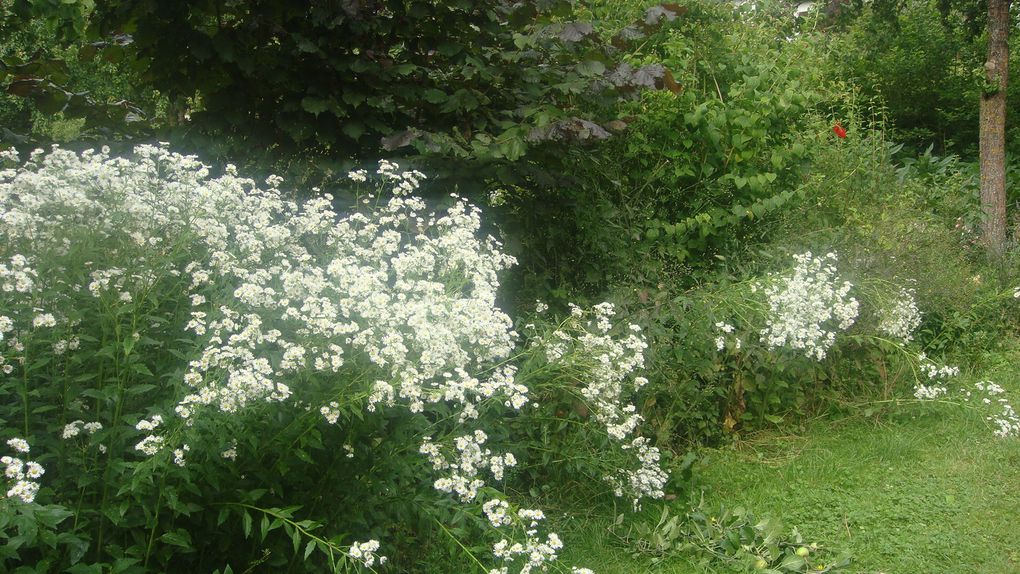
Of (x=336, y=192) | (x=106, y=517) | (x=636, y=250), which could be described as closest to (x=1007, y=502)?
(x=636, y=250)

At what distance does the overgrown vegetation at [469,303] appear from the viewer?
2.58 metres

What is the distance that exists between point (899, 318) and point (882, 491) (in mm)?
1164

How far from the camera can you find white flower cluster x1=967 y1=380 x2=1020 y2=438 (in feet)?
14.7

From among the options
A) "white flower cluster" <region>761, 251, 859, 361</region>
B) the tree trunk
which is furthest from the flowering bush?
the tree trunk

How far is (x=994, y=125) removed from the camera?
7.27m

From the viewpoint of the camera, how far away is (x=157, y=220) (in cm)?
291

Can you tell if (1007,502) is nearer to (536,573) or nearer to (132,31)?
(536,573)

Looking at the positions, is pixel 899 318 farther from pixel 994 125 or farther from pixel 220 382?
pixel 220 382

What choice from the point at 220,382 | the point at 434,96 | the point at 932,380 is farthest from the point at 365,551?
the point at 932,380

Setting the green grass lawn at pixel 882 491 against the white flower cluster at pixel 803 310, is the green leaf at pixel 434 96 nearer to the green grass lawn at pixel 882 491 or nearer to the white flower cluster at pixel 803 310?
the white flower cluster at pixel 803 310

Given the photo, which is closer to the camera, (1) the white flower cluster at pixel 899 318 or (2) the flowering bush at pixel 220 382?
(2) the flowering bush at pixel 220 382

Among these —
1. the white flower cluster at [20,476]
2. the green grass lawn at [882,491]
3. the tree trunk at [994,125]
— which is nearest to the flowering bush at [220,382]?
the white flower cluster at [20,476]

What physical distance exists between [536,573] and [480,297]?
0.97m

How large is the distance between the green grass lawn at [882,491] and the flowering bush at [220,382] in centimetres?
113
